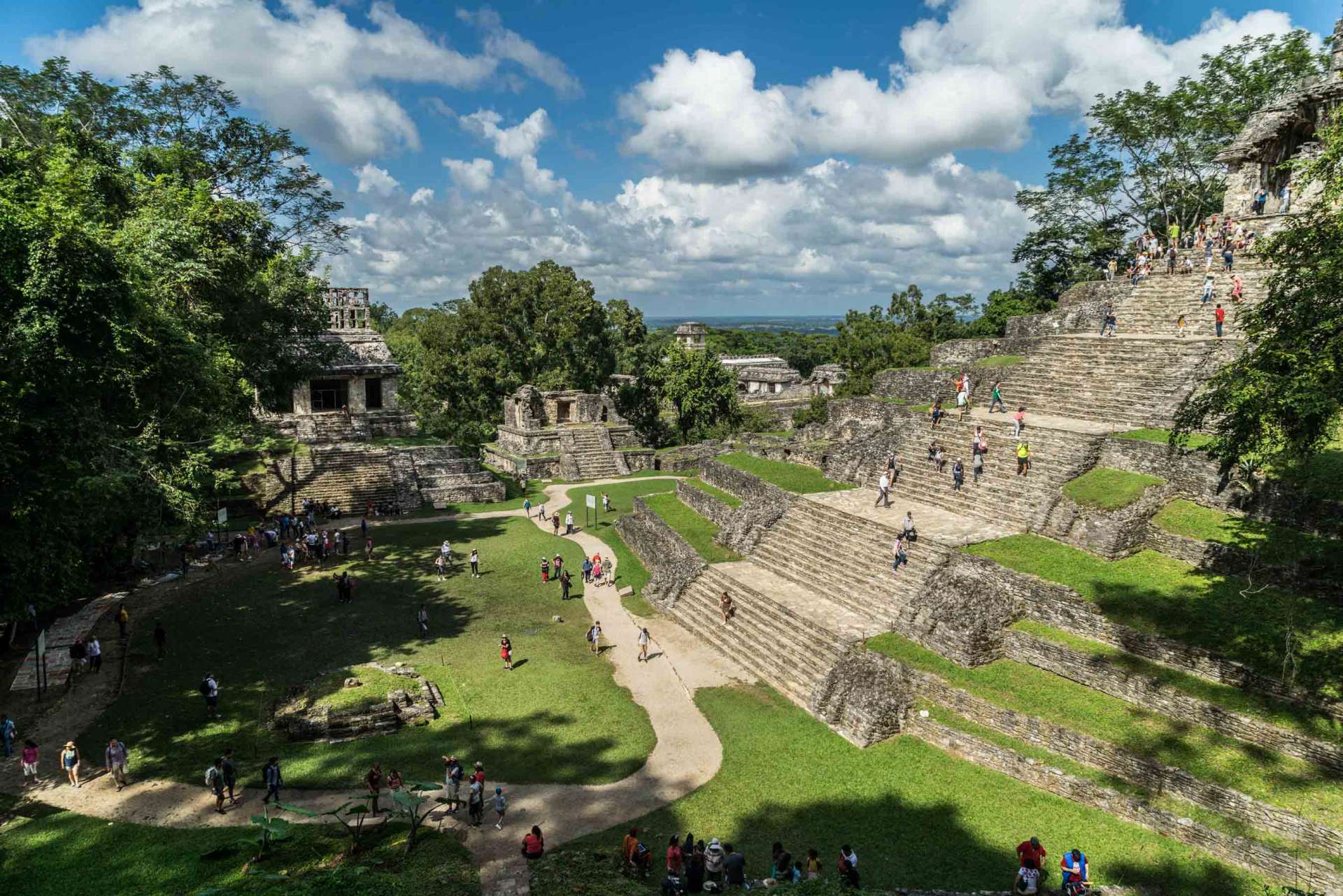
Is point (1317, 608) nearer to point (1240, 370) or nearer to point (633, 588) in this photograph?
point (1240, 370)

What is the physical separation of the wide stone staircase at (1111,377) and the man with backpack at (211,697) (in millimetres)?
24221

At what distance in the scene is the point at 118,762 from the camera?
1308 centimetres

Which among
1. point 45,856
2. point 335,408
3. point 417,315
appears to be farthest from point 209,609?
point 417,315

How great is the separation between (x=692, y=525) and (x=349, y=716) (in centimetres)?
1463

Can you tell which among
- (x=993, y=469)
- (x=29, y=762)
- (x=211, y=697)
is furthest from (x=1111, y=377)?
(x=29, y=762)

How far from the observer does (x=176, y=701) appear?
16188mm

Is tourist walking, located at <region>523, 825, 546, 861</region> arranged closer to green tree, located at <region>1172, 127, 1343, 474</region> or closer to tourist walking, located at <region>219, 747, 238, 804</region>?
tourist walking, located at <region>219, 747, 238, 804</region>

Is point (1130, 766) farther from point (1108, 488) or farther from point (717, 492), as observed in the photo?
point (717, 492)

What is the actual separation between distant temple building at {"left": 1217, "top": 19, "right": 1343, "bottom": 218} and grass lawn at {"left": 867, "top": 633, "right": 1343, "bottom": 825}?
21704mm

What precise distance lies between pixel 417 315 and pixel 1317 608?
342 ft

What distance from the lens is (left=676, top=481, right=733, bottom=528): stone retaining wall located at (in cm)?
2672

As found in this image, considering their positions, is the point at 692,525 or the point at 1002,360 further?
the point at 1002,360

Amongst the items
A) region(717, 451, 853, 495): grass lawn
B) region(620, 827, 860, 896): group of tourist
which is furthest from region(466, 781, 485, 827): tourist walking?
region(717, 451, 853, 495): grass lawn

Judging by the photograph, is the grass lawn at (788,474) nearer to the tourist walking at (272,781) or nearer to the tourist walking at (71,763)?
the tourist walking at (272,781)
